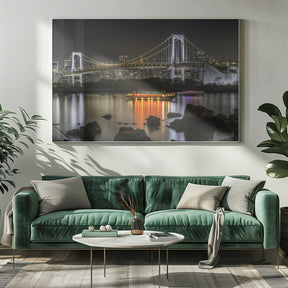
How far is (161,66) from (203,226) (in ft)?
6.38

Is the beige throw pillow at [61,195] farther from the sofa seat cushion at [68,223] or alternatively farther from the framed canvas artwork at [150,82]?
the framed canvas artwork at [150,82]

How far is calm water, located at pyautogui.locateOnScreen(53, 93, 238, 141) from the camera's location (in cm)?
529

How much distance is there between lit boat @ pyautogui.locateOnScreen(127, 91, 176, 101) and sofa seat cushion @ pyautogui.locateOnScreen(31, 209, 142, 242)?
1467 millimetres

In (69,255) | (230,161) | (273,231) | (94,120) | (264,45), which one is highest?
(264,45)

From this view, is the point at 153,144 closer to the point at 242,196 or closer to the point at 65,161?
the point at 65,161

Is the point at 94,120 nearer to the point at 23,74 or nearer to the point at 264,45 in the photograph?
the point at 23,74

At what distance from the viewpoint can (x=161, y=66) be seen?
17.4 ft

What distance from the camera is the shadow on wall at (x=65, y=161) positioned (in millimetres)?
5328

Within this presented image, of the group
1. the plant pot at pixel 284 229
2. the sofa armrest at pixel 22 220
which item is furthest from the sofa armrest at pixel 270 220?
the sofa armrest at pixel 22 220

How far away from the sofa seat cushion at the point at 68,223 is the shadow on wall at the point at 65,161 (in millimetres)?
939

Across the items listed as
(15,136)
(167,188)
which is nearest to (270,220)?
(167,188)

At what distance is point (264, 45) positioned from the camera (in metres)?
5.31

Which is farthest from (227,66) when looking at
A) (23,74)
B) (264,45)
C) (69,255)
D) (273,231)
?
(69,255)

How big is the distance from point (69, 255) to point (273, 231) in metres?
1.98
